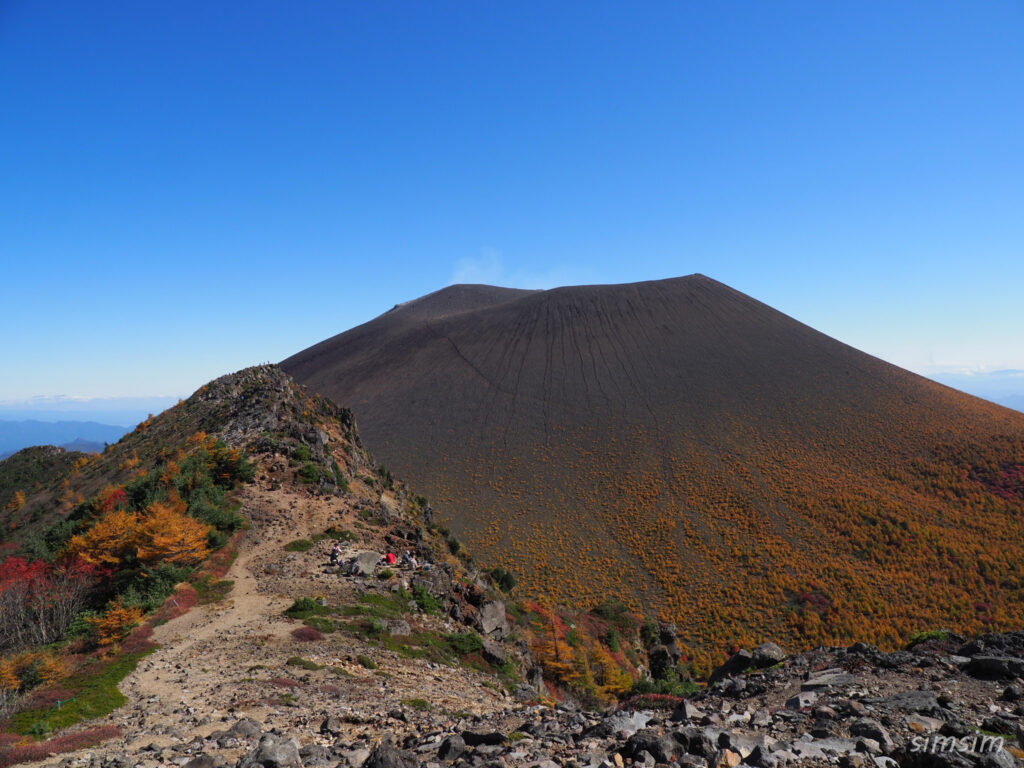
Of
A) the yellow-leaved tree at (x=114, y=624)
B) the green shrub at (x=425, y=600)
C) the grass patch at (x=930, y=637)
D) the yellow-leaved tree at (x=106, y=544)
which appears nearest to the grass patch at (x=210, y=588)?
the yellow-leaved tree at (x=114, y=624)

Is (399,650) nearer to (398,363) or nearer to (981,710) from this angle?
(981,710)

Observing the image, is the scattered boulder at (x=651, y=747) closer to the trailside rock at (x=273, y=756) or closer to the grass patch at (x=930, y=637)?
the trailside rock at (x=273, y=756)

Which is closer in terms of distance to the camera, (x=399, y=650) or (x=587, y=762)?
(x=587, y=762)

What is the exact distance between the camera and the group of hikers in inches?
647

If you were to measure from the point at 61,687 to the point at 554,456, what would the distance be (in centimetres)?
4812

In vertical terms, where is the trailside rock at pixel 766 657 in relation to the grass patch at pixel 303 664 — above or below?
below

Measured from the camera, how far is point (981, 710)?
7383 millimetres

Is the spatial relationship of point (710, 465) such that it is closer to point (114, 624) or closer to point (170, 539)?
point (170, 539)

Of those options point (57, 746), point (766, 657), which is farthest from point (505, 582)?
point (57, 746)

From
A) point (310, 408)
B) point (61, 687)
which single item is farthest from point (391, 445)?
point (61, 687)

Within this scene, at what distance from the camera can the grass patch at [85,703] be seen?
26.4ft

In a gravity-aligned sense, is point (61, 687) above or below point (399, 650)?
above

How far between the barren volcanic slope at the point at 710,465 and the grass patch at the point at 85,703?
27.3 meters

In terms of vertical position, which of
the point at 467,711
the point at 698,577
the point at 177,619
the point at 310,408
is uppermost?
the point at 310,408
